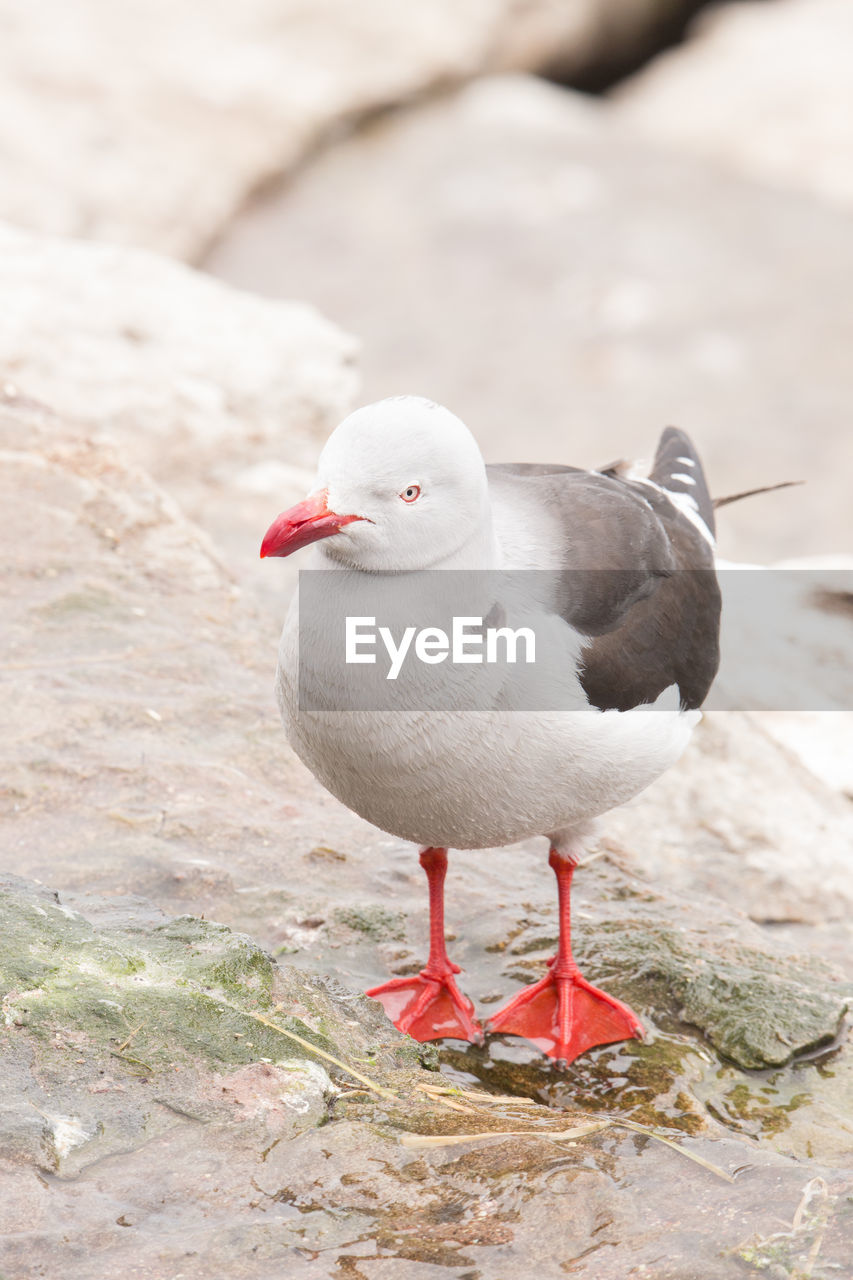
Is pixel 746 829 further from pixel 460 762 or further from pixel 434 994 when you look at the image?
pixel 460 762

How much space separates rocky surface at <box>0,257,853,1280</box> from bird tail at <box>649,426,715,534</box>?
1.28 metres

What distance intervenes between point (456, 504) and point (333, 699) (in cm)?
55

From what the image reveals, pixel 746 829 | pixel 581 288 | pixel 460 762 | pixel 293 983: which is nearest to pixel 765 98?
pixel 581 288

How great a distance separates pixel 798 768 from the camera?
6.52 meters

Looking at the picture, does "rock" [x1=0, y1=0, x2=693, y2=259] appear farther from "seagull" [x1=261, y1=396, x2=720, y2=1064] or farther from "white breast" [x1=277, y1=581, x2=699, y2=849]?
"white breast" [x1=277, y1=581, x2=699, y2=849]

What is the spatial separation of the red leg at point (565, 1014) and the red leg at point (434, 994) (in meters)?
0.11

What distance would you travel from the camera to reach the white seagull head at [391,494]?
329 centimetres

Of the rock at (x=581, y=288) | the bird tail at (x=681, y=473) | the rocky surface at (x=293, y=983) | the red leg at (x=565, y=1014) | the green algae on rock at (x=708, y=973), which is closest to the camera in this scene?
the rocky surface at (x=293, y=983)

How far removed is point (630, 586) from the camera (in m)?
4.12

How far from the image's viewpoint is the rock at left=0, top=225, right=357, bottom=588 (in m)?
7.15

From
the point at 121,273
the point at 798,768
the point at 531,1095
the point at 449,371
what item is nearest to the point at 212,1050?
the point at 531,1095

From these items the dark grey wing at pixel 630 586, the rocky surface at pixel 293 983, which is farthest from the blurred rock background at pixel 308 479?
the dark grey wing at pixel 630 586

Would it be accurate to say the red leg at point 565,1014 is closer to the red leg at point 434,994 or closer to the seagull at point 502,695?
the seagull at point 502,695

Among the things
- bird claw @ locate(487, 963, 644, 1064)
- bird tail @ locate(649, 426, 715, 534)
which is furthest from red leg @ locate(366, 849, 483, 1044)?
bird tail @ locate(649, 426, 715, 534)
